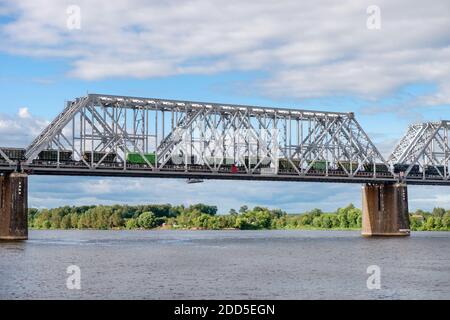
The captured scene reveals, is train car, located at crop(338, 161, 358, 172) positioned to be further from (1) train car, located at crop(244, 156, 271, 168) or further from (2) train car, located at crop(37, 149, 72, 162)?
(2) train car, located at crop(37, 149, 72, 162)

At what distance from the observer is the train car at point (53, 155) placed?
147m

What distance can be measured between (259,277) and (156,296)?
1802 centimetres

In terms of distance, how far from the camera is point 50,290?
67125mm

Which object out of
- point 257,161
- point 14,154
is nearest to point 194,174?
point 257,161

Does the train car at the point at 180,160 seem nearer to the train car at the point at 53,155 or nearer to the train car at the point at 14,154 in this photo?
the train car at the point at 53,155

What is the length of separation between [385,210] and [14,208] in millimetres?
86787

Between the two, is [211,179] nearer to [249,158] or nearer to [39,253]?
[249,158]

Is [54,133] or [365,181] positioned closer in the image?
[54,133]

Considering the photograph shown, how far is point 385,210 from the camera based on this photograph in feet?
607

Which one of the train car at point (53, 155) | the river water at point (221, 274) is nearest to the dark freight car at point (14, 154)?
the train car at point (53, 155)

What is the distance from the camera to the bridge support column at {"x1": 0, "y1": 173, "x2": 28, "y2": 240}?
134 m
